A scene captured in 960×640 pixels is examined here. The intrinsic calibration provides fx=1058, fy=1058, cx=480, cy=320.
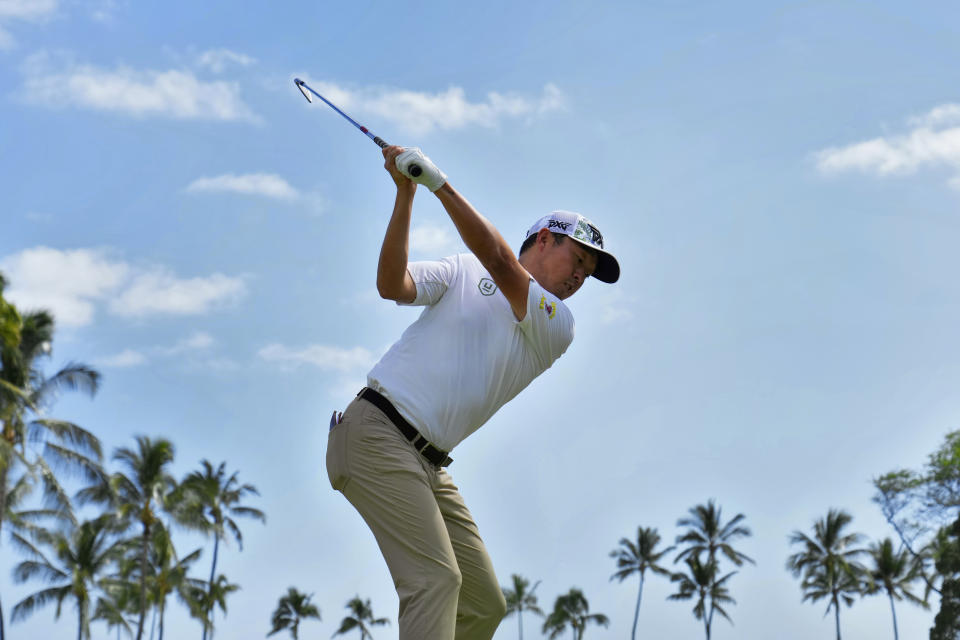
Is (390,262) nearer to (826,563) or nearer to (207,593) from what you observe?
(207,593)

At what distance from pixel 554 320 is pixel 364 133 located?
123 cm

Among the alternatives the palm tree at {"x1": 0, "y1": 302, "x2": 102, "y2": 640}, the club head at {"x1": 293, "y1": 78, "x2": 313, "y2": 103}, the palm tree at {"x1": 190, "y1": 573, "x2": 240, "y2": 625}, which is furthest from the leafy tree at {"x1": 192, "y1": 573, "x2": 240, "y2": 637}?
the club head at {"x1": 293, "y1": 78, "x2": 313, "y2": 103}

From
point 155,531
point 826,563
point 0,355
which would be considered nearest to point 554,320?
point 0,355

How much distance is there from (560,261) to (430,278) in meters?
0.75

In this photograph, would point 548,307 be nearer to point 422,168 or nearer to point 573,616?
point 422,168

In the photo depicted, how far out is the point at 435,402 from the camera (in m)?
4.45

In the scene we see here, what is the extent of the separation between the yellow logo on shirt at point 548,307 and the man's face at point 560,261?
0.23 meters

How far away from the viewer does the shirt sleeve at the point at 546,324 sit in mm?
4656

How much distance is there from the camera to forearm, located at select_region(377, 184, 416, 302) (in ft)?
14.4

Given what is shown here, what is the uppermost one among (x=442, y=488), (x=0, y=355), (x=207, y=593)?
(x=207, y=593)

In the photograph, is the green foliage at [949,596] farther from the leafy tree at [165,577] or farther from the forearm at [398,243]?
the forearm at [398,243]

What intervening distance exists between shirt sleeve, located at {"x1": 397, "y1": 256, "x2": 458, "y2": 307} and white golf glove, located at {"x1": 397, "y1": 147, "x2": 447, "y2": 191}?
42 cm

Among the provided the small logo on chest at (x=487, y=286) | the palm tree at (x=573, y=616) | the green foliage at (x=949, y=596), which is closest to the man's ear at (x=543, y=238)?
the small logo on chest at (x=487, y=286)

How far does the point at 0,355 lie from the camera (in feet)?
101
